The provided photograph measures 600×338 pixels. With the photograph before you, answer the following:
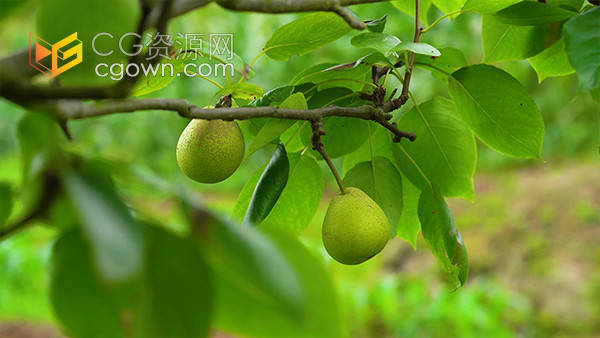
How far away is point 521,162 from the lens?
13.5ft

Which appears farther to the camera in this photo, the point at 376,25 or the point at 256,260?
the point at 376,25

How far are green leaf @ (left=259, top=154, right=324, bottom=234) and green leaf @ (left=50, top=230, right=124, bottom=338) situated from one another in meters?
0.33

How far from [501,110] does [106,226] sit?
1.61 ft

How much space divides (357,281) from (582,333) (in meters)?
1.20

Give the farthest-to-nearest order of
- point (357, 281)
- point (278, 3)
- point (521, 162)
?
point (521, 162) → point (357, 281) → point (278, 3)

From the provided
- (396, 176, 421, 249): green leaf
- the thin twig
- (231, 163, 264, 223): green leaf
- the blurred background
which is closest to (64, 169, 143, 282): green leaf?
the thin twig

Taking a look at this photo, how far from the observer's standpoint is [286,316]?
0.20 m

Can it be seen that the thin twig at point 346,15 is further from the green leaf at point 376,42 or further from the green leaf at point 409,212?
the green leaf at point 409,212

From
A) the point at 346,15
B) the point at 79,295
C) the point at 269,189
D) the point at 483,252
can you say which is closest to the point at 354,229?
the point at 269,189

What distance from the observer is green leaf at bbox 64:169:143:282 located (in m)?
0.17

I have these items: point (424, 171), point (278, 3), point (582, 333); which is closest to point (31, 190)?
point (278, 3)

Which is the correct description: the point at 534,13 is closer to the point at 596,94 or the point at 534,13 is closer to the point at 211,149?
the point at 596,94

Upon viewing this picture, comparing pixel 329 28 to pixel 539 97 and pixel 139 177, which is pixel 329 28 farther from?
pixel 539 97

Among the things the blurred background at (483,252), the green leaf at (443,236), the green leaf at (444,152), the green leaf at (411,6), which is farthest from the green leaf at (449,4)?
the blurred background at (483,252)
